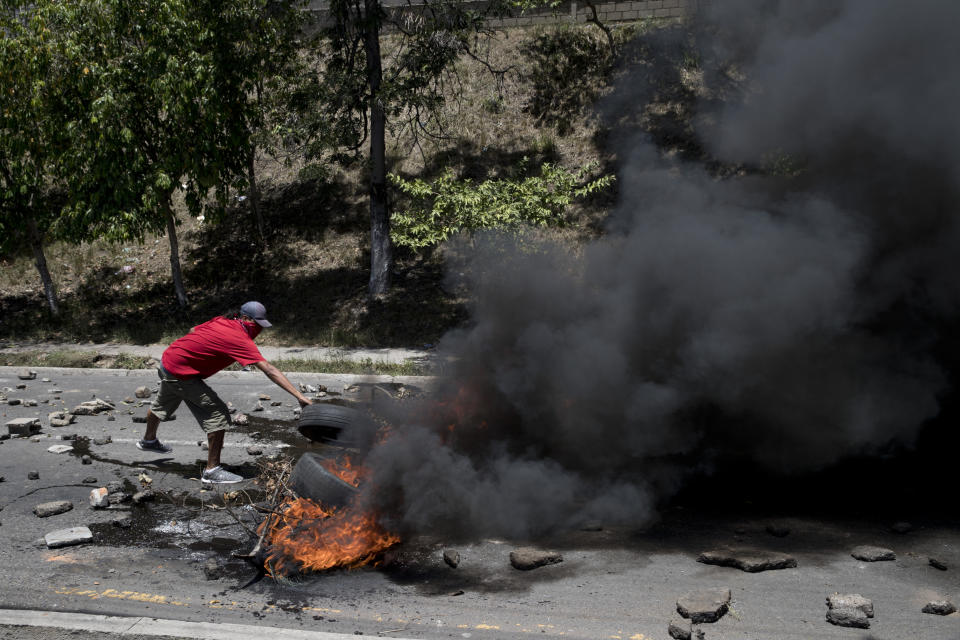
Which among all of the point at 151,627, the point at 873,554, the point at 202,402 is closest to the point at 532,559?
the point at 873,554

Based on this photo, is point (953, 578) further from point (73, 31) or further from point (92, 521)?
point (73, 31)

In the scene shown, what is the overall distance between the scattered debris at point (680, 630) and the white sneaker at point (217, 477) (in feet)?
12.1

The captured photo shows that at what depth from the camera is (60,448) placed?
6809 millimetres

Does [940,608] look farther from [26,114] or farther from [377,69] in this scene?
[26,114]

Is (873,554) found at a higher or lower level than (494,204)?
lower

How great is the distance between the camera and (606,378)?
18.5 ft

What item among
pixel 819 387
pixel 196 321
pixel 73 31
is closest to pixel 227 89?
pixel 73 31

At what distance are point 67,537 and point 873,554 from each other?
5056mm

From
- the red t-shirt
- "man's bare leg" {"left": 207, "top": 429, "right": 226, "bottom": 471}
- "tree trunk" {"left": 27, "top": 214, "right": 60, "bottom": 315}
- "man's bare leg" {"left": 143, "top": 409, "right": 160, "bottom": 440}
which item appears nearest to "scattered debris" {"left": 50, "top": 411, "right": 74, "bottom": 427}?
"man's bare leg" {"left": 143, "top": 409, "right": 160, "bottom": 440}

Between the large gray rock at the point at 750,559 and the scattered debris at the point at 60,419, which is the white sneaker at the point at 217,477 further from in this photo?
the large gray rock at the point at 750,559

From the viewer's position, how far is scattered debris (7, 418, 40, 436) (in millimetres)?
7277

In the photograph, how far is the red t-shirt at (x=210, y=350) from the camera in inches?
233

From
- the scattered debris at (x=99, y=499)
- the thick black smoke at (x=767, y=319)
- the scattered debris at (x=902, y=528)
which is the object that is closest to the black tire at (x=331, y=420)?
the thick black smoke at (x=767, y=319)

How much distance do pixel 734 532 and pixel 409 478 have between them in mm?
2157
